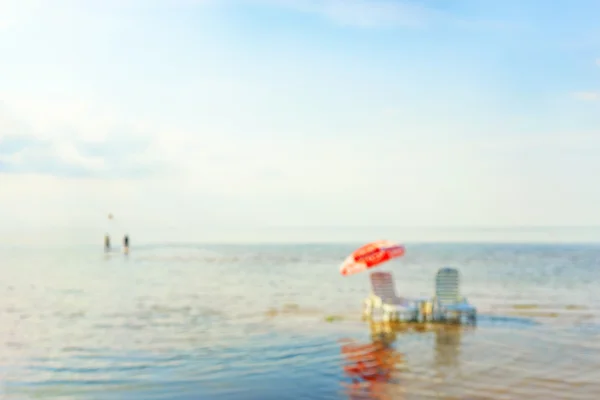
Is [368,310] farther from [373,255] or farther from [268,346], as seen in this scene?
[268,346]

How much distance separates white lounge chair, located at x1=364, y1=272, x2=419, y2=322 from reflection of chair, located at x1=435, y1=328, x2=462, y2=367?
137 cm

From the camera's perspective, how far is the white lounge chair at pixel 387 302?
1780 centimetres

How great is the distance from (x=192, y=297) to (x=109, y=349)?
33.6ft

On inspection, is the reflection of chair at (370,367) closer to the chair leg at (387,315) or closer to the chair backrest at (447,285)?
the chair leg at (387,315)

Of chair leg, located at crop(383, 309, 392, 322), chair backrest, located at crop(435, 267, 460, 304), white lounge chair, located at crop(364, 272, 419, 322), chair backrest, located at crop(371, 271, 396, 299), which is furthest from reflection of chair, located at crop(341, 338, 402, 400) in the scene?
chair backrest, located at crop(435, 267, 460, 304)

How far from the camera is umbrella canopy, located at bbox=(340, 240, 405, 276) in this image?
60.8 feet

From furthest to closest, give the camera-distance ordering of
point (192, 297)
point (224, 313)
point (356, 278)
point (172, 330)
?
point (356, 278) < point (192, 297) < point (224, 313) < point (172, 330)

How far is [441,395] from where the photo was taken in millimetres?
10539

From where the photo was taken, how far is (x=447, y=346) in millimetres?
14562

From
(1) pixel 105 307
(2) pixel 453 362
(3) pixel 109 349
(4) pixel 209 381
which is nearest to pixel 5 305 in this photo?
(1) pixel 105 307

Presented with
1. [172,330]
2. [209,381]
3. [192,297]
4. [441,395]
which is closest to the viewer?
[441,395]

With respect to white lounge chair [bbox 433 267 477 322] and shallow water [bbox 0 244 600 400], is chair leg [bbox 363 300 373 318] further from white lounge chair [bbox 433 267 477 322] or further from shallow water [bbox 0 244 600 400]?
white lounge chair [bbox 433 267 477 322]

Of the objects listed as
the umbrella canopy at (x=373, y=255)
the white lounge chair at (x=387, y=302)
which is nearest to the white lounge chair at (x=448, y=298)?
the white lounge chair at (x=387, y=302)

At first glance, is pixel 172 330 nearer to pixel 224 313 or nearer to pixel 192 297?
pixel 224 313
